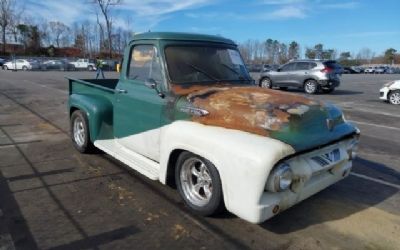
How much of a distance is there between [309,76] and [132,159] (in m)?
16.7

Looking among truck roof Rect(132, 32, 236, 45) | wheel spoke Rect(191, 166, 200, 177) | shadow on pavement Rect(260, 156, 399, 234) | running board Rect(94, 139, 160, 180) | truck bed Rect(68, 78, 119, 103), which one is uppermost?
truck roof Rect(132, 32, 236, 45)

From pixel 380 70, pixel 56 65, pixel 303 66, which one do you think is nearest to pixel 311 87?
pixel 303 66

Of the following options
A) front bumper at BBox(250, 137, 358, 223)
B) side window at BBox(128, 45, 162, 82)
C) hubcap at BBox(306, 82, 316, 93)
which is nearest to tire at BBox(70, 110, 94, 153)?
side window at BBox(128, 45, 162, 82)

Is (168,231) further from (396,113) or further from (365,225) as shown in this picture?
(396,113)

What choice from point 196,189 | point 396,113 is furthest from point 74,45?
point 196,189

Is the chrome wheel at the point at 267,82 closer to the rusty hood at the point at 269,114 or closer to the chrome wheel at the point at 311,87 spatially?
the chrome wheel at the point at 311,87

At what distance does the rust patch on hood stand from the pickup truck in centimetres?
1

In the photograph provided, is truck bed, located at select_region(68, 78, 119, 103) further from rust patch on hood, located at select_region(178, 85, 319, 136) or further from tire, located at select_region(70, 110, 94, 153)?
rust patch on hood, located at select_region(178, 85, 319, 136)

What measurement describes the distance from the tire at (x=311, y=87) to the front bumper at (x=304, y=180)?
16.1m

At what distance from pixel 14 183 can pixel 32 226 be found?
145 centimetres

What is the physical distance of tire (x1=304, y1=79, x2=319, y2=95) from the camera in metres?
19.8

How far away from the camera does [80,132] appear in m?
6.68

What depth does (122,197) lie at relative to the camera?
4.67 meters

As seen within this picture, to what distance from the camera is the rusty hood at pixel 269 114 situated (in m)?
3.76
